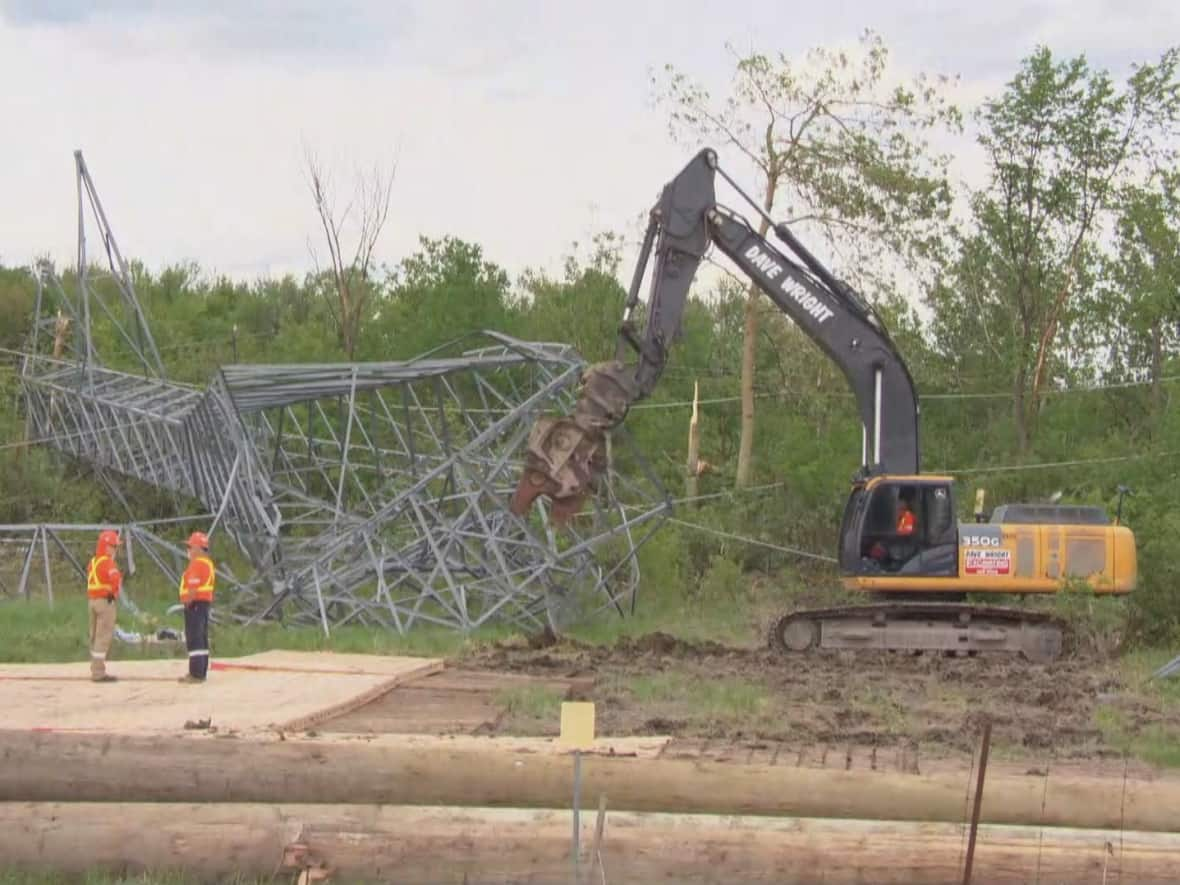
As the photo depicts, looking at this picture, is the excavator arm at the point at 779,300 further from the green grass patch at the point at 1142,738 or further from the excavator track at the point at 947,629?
the green grass patch at the point at 1142,738

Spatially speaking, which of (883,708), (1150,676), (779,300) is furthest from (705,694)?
(779,300)

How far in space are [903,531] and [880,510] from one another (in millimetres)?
412

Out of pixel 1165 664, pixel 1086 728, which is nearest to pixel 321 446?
pixel 1165 664

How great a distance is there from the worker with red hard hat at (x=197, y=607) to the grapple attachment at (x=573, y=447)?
399 cm

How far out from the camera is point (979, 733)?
618 inches

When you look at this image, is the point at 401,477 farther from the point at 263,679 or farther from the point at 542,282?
the point at 542,282

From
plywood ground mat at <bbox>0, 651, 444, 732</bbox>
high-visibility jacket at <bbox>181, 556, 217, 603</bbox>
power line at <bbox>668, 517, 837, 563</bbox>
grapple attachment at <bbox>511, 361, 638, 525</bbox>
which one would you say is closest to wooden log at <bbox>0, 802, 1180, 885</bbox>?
plywood ground mat at <bbox>0, 651, 444, 732</bbox>

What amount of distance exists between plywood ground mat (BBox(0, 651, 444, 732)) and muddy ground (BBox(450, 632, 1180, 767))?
162 centimetres

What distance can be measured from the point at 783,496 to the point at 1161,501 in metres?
7.71

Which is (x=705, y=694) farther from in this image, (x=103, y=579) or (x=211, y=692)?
(x=103, y=579)

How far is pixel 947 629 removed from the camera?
2381 centimetres

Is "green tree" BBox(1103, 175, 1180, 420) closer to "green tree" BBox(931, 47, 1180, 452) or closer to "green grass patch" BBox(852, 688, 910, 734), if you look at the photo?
"green tree" BBox(931, 47, 1180, 452)

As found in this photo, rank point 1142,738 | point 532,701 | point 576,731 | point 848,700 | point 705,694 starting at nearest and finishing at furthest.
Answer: point 576,731 < point 1142,738 < point 532,701 < point 848,700 < point 705,694

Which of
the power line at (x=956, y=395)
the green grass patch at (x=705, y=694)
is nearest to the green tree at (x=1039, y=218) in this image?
the power line at (x=956, y=395)
